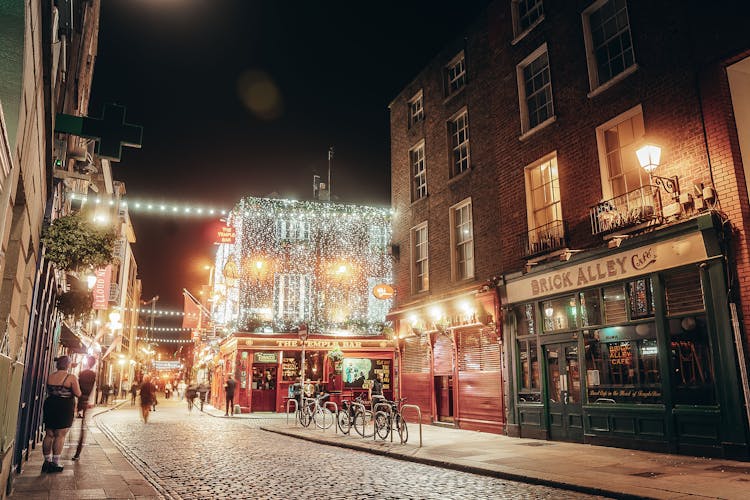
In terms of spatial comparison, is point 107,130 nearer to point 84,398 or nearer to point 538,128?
Answer: point 84,398

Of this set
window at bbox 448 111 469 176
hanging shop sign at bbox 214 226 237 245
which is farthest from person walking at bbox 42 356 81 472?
hanging shop sign at bbox 214 226 237 245

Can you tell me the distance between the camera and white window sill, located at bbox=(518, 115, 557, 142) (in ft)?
49.0

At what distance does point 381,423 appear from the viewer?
1467cm

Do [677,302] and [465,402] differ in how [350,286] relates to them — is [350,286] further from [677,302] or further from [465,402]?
[677,302]

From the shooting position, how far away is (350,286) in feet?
99.1

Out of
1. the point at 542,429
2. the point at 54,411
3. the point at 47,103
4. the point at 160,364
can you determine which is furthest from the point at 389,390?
the point at 160,364

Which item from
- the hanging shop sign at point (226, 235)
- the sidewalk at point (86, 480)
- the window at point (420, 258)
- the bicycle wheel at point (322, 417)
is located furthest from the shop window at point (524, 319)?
the hanging shop sign at point (226, 235)

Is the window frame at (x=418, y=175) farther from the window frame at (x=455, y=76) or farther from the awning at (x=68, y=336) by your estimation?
the awning at (x=68, y=336)

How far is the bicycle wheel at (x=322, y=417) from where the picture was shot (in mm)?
18820

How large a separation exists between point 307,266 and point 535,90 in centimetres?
1689

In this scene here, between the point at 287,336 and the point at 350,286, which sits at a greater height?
the point at 350,286

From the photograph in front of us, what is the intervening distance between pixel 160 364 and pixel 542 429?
68.7 meters

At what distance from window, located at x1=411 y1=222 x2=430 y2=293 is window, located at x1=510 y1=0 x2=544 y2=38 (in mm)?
7434

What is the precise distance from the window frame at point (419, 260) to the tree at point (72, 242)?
12729 millimetres
